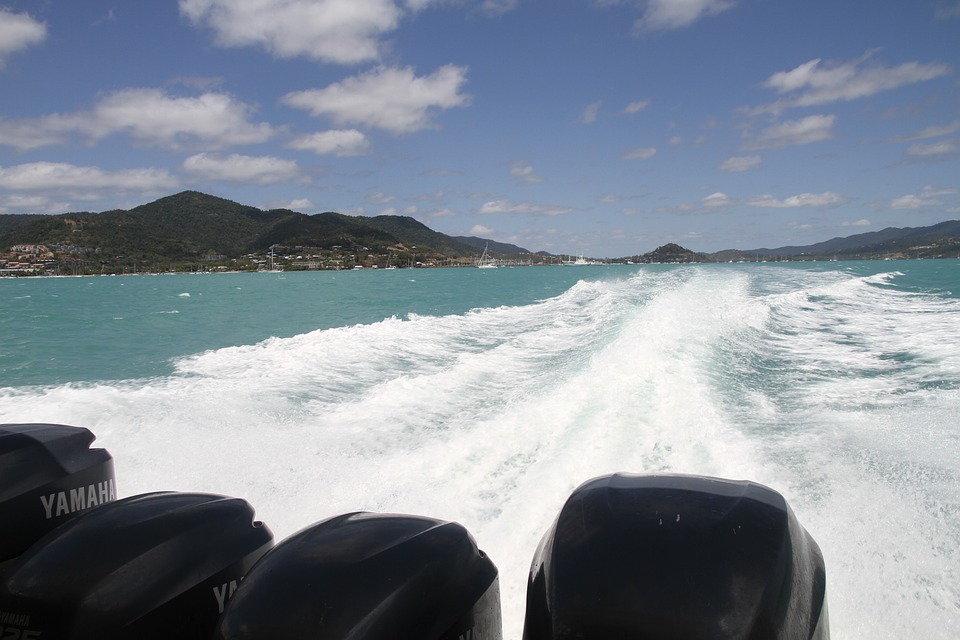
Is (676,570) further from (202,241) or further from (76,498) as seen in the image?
(202,241)

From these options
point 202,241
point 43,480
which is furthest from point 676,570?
point 202,241

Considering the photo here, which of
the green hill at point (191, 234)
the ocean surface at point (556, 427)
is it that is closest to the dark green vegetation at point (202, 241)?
the green hill at point (191, 234)

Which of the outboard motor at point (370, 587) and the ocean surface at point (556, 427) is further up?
the outboard motor at point (370, 587)

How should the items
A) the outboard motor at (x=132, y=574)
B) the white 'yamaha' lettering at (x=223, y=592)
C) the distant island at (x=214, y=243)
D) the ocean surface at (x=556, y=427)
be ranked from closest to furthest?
the outboard motor at (x=132, y=574) < the white 'yamaha' lettering at (x=223, y=592) < the ocean surface at (x=556, y=427) < the distant island at (x=214, y=243)

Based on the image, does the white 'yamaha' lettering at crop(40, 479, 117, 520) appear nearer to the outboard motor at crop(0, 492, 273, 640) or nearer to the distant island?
the outboard motor at crop(0, 492, 273, 640)

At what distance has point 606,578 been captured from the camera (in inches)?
61.1

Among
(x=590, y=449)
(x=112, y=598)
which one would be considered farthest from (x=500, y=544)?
(x=112, y=598)

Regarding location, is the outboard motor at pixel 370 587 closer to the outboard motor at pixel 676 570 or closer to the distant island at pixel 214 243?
the outboard motor at pixel 676 570

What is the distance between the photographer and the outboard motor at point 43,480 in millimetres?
2340

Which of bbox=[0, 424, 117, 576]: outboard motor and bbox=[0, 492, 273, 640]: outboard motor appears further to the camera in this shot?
bbox=[0, 424, 117, 576]: outboard motor

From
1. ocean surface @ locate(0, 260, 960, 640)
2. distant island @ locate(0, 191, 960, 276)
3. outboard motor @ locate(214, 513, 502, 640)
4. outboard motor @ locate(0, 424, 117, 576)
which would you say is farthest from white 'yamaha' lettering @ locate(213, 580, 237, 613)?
distant island @ locate(0, 191, 960, 276)

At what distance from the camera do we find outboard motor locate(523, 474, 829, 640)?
1.47m

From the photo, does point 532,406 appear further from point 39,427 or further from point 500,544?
point 39,427

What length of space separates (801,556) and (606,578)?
603 millimetres
